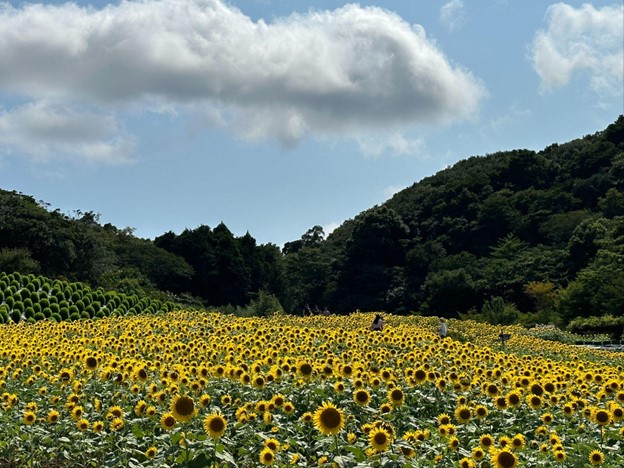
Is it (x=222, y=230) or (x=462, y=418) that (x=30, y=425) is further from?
(x=222, y=230)

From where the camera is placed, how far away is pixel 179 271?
48.3 m

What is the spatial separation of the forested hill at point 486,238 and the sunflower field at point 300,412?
3268cm

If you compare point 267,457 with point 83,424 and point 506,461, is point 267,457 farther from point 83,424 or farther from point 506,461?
point 83,424

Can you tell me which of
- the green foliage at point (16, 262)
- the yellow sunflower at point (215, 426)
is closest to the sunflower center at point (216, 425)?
the yellow sunflower at point (215, 426)

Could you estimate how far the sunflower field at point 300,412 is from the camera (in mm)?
4695

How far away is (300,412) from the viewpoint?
6.48 metres

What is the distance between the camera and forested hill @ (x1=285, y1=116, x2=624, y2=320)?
43.8m

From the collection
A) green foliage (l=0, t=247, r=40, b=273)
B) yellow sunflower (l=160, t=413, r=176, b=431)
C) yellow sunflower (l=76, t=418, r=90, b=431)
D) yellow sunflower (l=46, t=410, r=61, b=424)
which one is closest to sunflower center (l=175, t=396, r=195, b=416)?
yellow sunflower (l=160, t=413, r=176, b=431)

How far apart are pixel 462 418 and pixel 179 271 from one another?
43.8 meters

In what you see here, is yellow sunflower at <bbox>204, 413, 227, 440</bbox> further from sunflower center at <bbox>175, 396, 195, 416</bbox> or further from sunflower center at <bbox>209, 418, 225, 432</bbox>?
sunflower center at <bbox>175, 396, 195, 416</bbox>

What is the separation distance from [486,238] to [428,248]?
4.04 meters

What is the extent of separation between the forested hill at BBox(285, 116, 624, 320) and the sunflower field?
32682mm

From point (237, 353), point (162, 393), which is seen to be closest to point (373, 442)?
point (162, 393)

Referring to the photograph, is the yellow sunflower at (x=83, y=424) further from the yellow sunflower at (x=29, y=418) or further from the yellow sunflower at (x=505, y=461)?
the yellow sunflower at (x=505, y=461)
